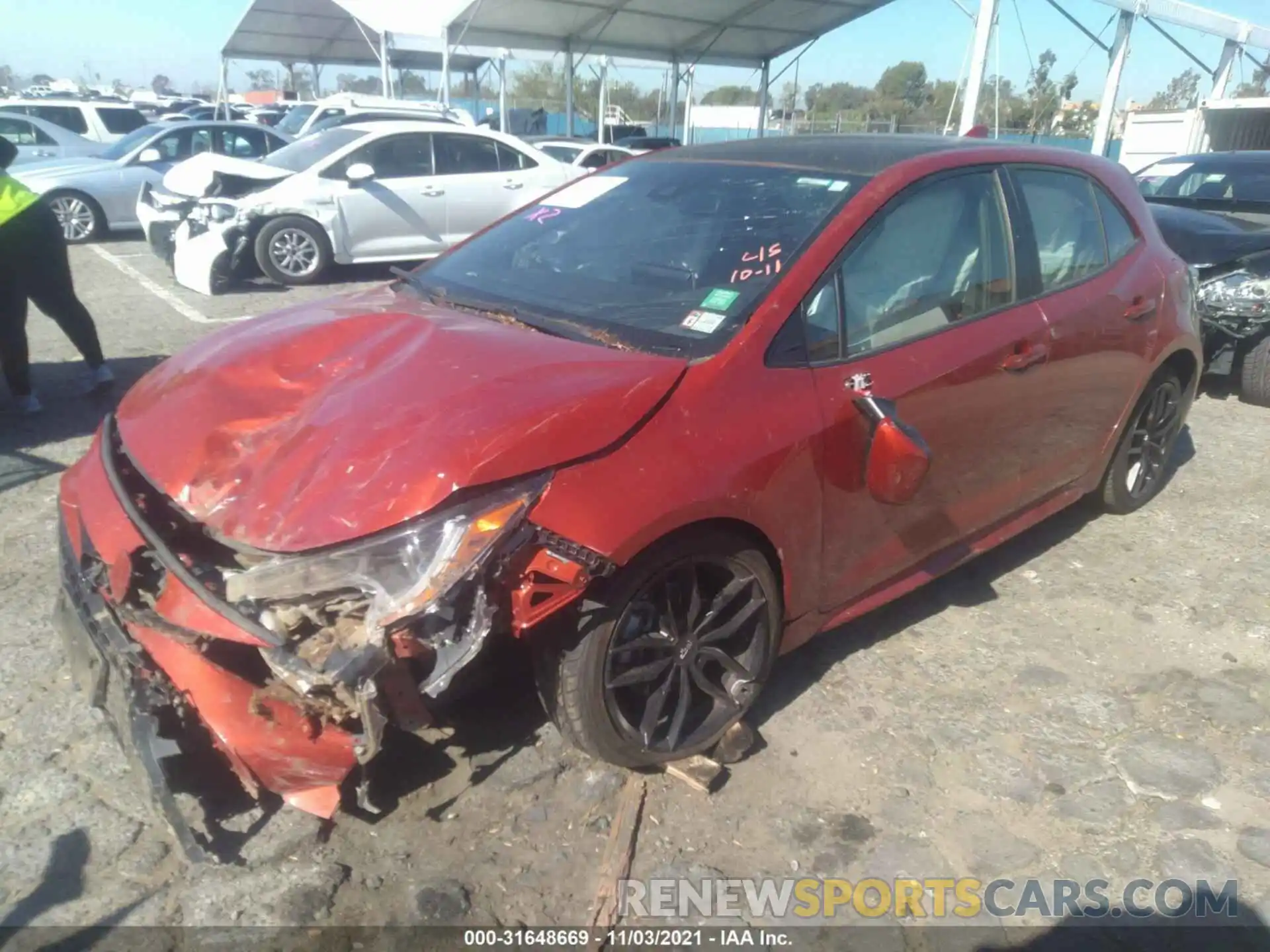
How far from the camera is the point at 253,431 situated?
244 cm

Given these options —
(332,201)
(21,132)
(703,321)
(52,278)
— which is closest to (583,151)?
(332,201)

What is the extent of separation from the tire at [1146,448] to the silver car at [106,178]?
11439 mm

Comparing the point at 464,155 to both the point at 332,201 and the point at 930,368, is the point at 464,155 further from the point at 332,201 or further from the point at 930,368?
the point at 930,368

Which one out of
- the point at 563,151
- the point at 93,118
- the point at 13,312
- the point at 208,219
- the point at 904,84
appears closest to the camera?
the point at 13,312

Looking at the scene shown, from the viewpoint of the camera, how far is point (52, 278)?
5496 millimetres

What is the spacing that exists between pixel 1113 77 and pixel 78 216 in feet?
56.6

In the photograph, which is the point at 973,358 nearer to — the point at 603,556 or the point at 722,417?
the point at 722,417

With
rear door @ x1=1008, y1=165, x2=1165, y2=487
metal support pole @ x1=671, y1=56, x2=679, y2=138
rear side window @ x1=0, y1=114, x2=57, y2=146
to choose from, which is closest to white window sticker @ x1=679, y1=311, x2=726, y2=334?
rear door @ x1=1008, y1=165, x2=1165, y2=487

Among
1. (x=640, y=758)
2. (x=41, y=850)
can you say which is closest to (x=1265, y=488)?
(x=640, y=758)

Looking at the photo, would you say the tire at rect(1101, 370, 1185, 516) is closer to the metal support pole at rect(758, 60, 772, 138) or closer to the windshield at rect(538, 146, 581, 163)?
the windshield at rect(538, 146, 581, 163)

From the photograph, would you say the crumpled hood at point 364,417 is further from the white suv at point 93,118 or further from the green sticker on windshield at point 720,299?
the white suv at point 93,118

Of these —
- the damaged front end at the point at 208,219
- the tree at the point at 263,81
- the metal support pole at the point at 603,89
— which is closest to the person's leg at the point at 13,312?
the damaged front end at the point at 208,219

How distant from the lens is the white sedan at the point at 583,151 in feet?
48.9

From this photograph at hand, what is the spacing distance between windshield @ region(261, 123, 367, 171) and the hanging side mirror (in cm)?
868
